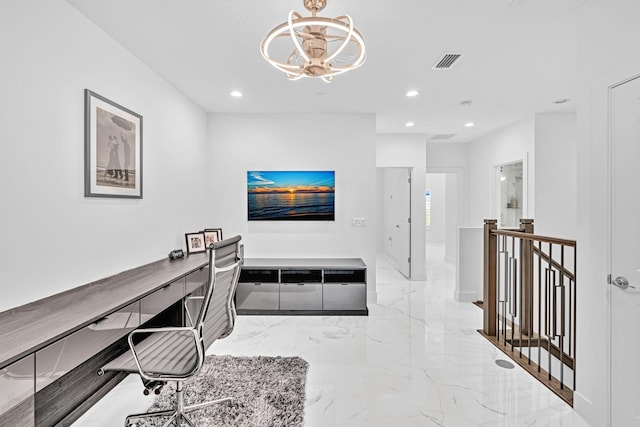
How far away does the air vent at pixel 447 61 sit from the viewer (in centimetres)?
301

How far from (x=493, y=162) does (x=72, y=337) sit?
21.2ft

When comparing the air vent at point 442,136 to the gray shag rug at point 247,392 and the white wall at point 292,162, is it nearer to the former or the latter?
the white wall at point 292,162

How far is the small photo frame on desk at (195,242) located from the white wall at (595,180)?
358 cm

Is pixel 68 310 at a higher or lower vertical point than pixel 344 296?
higher

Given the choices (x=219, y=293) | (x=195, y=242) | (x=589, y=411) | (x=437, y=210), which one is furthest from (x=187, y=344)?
(x=437, y=210)

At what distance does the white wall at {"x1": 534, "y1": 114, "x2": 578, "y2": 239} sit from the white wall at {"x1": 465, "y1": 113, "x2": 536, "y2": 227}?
92 mm

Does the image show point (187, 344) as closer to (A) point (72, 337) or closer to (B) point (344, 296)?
(A) point (72, 337)

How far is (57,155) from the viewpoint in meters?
2.17

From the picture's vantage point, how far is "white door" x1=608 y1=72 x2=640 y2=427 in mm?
1874

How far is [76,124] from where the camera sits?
233 centimetres

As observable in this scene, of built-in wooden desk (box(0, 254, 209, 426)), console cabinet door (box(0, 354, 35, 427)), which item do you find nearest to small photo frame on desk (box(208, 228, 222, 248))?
built-in wooden desk (box(0, 254, 209, 426))

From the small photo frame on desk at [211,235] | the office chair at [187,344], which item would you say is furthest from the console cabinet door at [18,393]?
the small photo frame on desk at [211,235]

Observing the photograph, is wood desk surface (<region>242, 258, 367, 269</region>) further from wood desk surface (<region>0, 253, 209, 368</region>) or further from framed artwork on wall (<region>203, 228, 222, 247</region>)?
wood desk surface (<region>0, 253, 209, 368</region>)

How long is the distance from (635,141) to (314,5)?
186 centimetres
